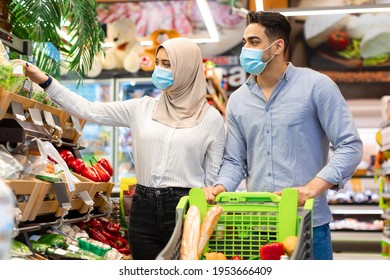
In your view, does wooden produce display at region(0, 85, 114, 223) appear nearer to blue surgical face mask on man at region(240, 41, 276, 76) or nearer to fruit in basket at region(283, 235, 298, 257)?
blue surgical face mask on man at region(240, 41, 276, 76)

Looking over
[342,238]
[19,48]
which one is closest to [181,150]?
[19,48]

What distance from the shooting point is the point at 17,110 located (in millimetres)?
2912

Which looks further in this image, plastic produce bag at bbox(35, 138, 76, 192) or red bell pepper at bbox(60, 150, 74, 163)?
red bell pepper at bbox(60, 150, 74, 163)

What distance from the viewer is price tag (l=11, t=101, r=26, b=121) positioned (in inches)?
112

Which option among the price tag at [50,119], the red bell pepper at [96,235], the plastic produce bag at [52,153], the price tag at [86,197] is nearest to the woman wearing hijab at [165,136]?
the plastic produce bag at [52,153]

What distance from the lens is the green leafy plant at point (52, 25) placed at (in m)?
3.63

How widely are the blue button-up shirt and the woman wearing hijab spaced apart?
0.93 feet

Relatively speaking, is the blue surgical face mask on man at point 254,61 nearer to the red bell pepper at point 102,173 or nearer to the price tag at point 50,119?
the price tag at point 50,119

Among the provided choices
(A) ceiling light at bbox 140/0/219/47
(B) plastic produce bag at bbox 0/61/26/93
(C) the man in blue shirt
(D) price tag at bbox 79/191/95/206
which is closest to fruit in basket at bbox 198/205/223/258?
(C) the man in blue shirt

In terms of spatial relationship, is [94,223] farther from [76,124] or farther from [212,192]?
[212,192]

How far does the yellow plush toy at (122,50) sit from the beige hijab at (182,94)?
22.9 ft

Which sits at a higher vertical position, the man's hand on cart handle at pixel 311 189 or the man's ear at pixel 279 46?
the man's ear at pixel 279 46

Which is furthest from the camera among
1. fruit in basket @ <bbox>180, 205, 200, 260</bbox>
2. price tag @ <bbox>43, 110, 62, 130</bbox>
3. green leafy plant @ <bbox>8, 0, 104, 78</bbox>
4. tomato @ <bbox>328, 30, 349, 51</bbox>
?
tomato @ <bbox>328, 30, 349, 51</bbox>
